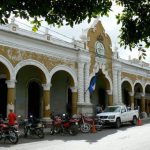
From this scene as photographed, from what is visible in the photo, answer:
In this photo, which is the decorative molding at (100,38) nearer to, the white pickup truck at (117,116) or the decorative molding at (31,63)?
the white pickup truck at (117,116)

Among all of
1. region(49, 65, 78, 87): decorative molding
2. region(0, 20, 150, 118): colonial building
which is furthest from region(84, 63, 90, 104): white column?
region(49, 65, 78, 87): decorative molding

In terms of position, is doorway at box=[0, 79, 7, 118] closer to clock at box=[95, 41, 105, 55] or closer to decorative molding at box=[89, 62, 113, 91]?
decorative molding at box=[89, 62, 113, 91]

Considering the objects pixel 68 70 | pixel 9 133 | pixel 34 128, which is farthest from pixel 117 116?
pixel 9 133

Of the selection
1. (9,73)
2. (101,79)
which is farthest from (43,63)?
(101,79)

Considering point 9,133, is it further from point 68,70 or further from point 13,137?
point 68,70

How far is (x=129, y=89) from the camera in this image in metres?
35.6

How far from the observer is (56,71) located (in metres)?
25.5

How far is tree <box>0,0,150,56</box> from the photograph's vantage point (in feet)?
19.4

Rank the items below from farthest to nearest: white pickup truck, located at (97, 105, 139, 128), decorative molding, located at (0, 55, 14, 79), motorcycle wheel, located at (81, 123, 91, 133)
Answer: white pickup truck, located at (97, 105, 139, 128)
motorcycle wheel, located at (81, 123, 91, 133)
decorative molding, located at (0, 55, 14, 79)

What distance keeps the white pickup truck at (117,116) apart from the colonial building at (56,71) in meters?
2.69

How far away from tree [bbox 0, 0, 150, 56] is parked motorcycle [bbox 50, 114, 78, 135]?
Answer: 12290 millimetres

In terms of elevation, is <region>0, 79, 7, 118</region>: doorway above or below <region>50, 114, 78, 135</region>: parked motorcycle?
above

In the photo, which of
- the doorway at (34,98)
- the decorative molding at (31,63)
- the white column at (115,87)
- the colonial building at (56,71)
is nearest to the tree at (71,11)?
the colonial building at (56,71)

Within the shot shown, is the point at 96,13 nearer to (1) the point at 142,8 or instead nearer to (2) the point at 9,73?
(1) the point at 142,8
